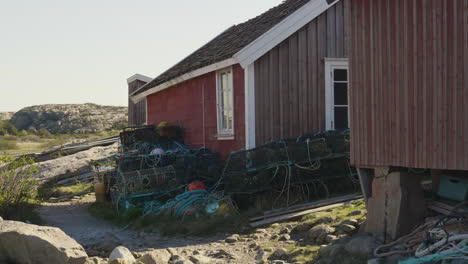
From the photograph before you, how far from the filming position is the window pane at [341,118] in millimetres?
12430

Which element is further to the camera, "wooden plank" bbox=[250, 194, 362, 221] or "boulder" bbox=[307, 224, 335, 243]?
"wooden plank" bbox=[250, 194, 362, 221]

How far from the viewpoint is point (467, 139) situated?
6523 millimetres

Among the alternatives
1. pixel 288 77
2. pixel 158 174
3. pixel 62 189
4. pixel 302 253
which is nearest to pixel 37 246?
pixel 302 253

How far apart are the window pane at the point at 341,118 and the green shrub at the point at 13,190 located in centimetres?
647

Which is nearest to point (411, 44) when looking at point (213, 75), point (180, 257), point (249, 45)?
point (180, 257)

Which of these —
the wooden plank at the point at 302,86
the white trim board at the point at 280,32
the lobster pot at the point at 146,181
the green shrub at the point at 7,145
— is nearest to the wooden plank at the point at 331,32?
the white trim board at the point at 280,32

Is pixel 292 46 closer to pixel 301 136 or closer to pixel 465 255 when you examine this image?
pixel 301 136

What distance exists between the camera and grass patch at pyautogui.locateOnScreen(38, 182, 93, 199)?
16406 mm

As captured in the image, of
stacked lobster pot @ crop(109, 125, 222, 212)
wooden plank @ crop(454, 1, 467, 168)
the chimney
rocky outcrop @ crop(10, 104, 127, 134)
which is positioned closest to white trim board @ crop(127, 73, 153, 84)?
the chimney

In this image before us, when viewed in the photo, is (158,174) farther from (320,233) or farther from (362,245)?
(362,245)

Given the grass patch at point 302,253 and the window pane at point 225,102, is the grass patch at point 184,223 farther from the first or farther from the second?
the window pane at point 225,102

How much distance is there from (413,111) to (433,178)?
4.00ft

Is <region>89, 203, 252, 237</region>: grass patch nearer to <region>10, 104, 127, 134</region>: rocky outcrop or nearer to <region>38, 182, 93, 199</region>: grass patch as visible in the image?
<region>38, 182, 93, 199</region>: grass patch

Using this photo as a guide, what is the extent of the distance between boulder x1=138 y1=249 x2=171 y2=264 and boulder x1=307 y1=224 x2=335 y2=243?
2.05m
